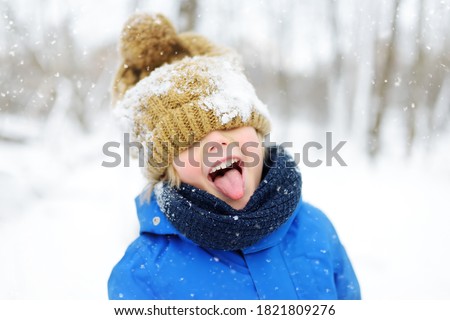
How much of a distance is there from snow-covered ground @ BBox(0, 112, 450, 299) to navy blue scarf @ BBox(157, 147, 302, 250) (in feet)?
2.29

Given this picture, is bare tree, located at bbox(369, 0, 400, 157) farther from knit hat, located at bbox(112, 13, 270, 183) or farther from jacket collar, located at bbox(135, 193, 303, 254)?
jacket collar, located at bbox(135, 193, 303, 254)

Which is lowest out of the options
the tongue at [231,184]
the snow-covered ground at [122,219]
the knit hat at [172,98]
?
the snow-covered ground at [122,219]

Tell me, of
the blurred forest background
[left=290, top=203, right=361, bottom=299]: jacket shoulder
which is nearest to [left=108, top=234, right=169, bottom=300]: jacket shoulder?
[left=290, top=203, right=361, bottom=299]: jacket shoulder

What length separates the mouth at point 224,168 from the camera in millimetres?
1223

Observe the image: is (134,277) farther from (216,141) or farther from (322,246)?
(322,246)

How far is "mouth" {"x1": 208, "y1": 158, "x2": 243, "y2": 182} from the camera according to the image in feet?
4.01

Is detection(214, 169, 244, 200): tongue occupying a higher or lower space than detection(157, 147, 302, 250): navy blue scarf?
higher

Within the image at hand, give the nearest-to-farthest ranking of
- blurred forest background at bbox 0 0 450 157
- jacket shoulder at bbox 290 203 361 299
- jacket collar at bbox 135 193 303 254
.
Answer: jacket collar at bbox 135 193 303 254, jacket shoulder at bbox 290 203 361 299, blurred forest background at bbox 0 0 450 157

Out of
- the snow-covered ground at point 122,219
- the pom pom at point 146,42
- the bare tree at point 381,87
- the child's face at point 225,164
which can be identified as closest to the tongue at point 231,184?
the child's face at point 225,164

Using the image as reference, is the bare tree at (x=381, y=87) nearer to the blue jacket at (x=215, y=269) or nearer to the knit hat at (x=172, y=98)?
the knit hat at (x=172, y=98)

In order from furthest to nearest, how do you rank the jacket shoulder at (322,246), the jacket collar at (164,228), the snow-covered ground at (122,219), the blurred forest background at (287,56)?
the blurred forest background at (287,56) → the snow-covered ground at (122,219) → the jacket shoulder at (322,246) → the jacket collar at (164,228)

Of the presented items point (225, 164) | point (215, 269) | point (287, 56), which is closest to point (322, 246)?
point (215, 269)

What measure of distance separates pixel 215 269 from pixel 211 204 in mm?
271

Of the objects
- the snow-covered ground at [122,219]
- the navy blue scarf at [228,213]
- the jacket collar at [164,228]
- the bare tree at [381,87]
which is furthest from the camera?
the bare tree at [381,87]
